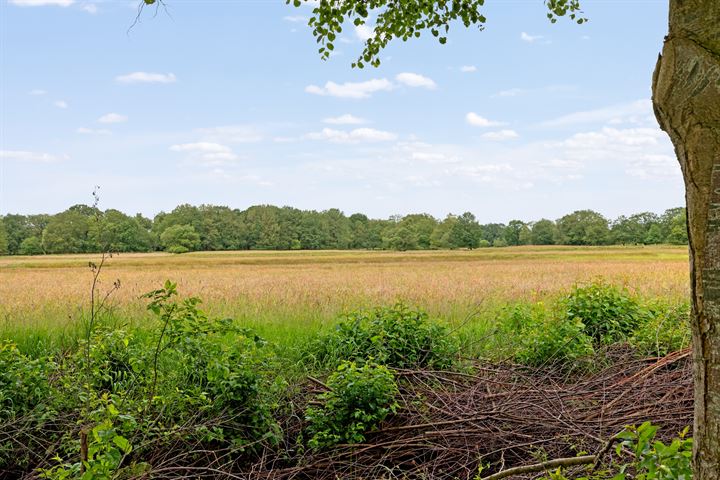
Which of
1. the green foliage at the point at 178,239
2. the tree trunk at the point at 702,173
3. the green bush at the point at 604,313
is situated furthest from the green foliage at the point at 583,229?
the tree trunk at the point at 702,173

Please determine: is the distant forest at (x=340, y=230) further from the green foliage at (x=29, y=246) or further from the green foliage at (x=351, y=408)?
the green foliage at (x=351, y=408)

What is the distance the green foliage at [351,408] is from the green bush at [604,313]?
188 inches

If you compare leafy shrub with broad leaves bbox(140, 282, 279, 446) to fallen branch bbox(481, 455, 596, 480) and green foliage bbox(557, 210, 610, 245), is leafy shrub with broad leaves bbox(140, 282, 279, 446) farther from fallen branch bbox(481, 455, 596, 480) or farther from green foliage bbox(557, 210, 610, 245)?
green foliage bbox(557, 210, 610, 245)

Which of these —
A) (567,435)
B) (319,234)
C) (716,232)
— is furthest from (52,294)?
(319,234)

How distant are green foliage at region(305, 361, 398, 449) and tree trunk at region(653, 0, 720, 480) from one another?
3.12 m

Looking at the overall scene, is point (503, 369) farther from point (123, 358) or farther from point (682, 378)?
point (123, 358)

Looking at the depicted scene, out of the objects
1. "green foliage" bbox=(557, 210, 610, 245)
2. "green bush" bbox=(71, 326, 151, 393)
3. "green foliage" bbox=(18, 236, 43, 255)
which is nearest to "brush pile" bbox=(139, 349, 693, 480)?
"green bush" bbox=(71, 326, 151, 393)

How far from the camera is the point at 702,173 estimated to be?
255cm

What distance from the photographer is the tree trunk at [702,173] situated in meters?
2.50

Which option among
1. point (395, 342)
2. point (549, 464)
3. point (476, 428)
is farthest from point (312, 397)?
point (549, 464)

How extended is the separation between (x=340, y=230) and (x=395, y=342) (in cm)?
11175

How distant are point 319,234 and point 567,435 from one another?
10887 cm

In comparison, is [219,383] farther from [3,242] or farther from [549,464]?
[3,242]

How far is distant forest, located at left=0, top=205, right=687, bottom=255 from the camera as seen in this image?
92625 mm
